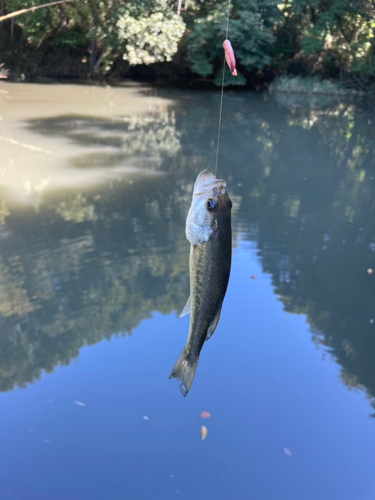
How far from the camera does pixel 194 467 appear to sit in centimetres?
355

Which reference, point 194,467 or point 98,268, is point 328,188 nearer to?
point 98,268

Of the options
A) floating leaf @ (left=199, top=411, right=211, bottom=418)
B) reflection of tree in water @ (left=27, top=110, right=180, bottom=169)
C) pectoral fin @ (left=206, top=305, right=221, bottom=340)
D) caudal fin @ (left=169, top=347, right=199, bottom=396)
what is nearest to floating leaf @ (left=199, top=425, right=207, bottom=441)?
floating leaf @ (left=199, top=411, right=211, bottom=418)

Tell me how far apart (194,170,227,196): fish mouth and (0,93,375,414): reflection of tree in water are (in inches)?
133

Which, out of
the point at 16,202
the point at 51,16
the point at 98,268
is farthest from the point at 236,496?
the point at 51,16

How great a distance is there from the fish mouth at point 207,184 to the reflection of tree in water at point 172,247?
11.1ft

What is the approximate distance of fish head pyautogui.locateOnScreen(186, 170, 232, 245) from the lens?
161cm

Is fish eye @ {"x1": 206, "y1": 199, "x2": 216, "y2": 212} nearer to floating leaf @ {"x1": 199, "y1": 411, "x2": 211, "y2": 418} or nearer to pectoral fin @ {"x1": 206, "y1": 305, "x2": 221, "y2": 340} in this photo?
pectoral fin @ {"x1": 206, "y1": 305, "x2": 221, "y2": 340}

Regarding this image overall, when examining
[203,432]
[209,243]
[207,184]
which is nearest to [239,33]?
[203,432]

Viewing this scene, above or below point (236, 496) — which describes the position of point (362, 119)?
above

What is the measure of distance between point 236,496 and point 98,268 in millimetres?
3504

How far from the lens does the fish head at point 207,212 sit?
161cm

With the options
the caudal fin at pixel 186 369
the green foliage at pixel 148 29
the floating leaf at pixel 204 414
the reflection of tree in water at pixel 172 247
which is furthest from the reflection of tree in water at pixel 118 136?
the caudal fin at pixel 186 369

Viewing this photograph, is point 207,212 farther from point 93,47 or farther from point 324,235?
point 93,47

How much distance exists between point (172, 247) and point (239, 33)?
57.0 ft
